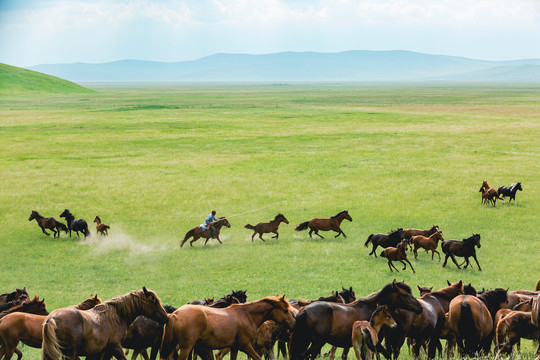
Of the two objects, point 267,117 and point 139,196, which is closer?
point 139,196

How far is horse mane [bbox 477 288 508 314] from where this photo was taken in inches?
407

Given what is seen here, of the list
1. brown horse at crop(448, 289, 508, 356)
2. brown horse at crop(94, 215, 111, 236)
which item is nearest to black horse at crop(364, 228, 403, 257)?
brown horse at crop(448, 289, 508, 356)

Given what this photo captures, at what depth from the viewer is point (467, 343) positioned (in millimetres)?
9594

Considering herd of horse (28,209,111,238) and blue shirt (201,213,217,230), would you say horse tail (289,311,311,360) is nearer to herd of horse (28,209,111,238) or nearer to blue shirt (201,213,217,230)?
blue shirt (201,213,217,230)

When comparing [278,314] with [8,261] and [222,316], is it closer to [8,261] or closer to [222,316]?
[222,316]

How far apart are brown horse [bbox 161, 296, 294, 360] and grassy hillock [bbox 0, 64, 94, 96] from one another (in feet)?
478

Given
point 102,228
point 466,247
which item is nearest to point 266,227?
point 102,228

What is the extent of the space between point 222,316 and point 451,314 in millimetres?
4329

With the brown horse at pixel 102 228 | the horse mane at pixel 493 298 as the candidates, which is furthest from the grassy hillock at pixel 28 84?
the horse mane at pixel 493 298

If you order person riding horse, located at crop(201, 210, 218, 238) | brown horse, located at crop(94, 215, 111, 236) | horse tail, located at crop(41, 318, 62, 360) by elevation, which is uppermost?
horse tail, located at crop(41, 318, 62, 360)

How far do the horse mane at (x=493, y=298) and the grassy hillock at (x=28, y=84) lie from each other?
147m

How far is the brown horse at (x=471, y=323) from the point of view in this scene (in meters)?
9.37

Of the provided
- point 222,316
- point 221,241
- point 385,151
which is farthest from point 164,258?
point 385,151

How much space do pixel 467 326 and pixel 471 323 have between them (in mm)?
104
